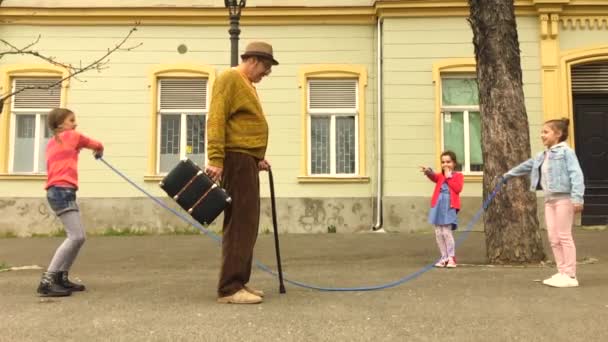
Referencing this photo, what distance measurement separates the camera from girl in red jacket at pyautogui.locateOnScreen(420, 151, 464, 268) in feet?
22.8

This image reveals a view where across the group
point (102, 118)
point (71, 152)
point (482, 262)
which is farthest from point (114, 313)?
point (102, 118)

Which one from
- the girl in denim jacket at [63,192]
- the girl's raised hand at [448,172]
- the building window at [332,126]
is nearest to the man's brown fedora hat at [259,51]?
the girl in denim jacket at [63,192]

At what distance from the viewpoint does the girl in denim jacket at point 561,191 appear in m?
5.29

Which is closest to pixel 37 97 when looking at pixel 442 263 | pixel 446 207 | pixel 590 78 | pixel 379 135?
pixel 379 135

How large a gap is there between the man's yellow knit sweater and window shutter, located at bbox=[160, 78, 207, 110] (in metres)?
8.32

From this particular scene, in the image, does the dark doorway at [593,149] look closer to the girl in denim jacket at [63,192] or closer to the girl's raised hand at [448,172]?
the girl's raised hand at [448,172]

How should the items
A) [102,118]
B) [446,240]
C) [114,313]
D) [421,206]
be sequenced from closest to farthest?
[114,313] → [446,240] → [421,206] → [102,118]

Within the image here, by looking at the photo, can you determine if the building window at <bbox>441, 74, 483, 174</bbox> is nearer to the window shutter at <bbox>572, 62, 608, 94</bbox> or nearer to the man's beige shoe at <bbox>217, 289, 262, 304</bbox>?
the window shutter at <bbox>572, 62, 608, 94</bbox>

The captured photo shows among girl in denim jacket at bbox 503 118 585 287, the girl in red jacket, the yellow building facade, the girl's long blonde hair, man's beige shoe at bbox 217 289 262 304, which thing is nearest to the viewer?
man's beige shoe at bbox 217 289 262 304

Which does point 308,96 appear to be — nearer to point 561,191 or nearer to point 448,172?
point 448,172

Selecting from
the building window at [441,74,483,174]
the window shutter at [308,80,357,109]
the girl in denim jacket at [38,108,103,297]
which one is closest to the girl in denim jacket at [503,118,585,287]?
the girl in denim jacket at [38,108,103,297]

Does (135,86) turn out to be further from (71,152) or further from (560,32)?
(560,32)

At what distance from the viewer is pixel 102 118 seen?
12.4m

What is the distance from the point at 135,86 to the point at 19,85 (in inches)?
108
